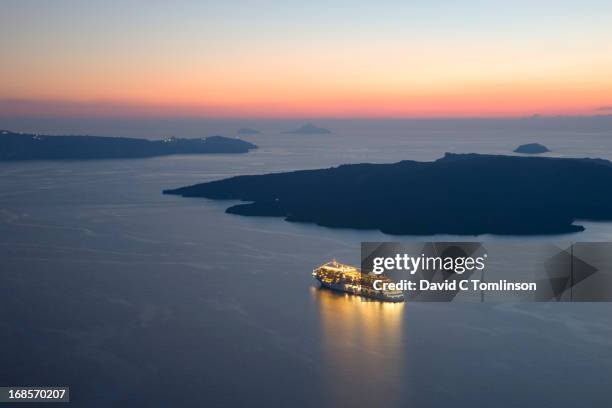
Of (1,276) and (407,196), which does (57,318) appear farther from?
(407,196)

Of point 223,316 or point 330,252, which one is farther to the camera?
point 330,252

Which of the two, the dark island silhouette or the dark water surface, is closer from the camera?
the dark water surface

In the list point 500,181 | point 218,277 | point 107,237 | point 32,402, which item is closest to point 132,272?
point 218,277

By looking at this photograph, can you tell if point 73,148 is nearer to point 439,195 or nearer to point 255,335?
point 439,195

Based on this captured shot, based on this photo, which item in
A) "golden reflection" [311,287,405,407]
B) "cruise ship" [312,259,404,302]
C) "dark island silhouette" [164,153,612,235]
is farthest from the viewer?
"dark island silhouette" [164,153,612,235]

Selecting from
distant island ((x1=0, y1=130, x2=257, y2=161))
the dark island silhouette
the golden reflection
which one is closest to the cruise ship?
the golden reflection

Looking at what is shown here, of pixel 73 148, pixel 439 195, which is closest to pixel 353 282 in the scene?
pixel 439 195

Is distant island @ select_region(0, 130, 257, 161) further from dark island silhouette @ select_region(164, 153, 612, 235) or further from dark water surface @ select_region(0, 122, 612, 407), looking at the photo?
dark water surface @ select_region(0, 122, 612, 407)
